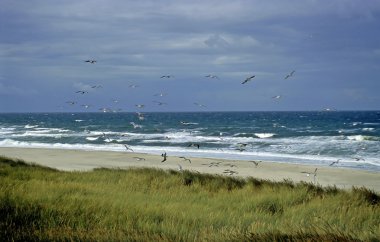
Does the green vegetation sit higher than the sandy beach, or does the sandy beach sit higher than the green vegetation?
the green vegetation

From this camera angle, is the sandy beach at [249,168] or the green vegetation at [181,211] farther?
the sandy beach at [249,168]

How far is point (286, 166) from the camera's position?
29766mm

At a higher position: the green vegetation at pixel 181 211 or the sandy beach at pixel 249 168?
the green vegetation at pixel 181 211

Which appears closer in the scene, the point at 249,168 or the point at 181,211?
the point at 181,211

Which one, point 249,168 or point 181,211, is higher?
point 181,211

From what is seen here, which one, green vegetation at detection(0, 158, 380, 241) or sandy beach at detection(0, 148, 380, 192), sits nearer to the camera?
green vegetation at detection(0, 158, 380, 241)

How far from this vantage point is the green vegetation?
21.0 ft

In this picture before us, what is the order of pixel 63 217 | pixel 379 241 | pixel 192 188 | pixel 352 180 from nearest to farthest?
pixel 379 241 → pixel 63 217 → pixel 192 188 → pixel 352 180

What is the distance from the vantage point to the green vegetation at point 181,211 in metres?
6.41

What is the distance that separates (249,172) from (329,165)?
6576 mm

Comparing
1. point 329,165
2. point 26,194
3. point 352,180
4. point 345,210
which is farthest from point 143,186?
point 329,165

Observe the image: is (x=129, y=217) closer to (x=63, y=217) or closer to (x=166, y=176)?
(x=63, y=217)

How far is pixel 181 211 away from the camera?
9.31 meters

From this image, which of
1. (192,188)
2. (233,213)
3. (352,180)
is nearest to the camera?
(233,213)
